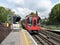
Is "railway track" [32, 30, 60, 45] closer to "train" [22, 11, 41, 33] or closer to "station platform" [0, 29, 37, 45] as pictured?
"station platform" [0, 29, 37, 45]

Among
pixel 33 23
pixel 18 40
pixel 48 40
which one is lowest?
pixel 48 40

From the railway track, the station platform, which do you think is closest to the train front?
the railway track

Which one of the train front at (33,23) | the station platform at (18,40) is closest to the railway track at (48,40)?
the station platform at (18,40)

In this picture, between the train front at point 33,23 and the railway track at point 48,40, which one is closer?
the railway track at point 48,40

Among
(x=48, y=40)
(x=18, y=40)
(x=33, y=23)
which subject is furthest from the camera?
(x=33, y=23)

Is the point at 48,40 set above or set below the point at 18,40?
below

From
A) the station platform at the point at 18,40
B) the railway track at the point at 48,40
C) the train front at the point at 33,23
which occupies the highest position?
the train front at the point at 33,23

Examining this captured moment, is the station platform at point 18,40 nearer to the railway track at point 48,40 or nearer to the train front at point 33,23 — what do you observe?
the railway track at point 48,40

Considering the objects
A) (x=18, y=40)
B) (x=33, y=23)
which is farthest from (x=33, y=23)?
(x=18, y=40)

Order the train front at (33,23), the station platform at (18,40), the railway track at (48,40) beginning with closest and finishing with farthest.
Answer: the station platform at (18,40) → the railway track at (48,40) → the train front at (33,23)

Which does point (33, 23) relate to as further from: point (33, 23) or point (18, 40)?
point (18, 40)

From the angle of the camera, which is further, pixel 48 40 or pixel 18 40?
pixel 48 40

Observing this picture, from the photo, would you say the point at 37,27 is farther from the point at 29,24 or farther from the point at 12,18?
the point at 12,18

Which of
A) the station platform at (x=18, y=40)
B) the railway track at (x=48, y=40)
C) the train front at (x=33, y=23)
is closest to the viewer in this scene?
the station platform at (x=18, y=40)
